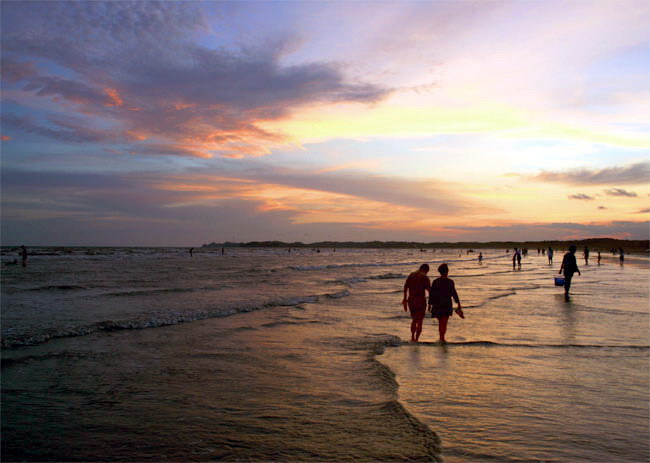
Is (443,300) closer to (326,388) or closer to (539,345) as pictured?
(539,345)

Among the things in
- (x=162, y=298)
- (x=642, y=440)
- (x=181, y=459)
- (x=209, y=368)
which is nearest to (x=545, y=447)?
(x=642, y=440)

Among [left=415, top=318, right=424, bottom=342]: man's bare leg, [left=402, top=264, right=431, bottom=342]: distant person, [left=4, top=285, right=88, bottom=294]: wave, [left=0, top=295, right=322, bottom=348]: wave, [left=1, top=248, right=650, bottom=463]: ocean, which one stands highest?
→ [left=402, top=264, right=431, bottom=342]: distant person

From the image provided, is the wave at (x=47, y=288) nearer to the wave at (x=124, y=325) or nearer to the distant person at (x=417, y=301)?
the wave at (x=124, y=325)

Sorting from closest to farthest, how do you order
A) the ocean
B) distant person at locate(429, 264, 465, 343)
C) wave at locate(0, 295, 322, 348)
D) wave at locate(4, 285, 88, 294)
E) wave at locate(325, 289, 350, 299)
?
the ocean → distant person at locate(429, 264, 465, 343) → wave at locate(0, 295, 322, 348) → wave at locate(325, 289, 350, 299) → wave at locate(4, 285, 88, 294)

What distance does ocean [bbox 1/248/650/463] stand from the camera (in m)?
4.80

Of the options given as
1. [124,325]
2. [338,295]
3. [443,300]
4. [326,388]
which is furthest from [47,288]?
[326,388]

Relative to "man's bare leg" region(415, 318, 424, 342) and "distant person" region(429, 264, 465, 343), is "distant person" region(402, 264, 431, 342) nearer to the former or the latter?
"man's bare leg" region(415, 318, 424, 342)

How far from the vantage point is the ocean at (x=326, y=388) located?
Result: 4.80 metres

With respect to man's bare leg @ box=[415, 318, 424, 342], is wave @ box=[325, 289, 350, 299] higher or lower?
lower

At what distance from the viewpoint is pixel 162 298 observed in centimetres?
1944

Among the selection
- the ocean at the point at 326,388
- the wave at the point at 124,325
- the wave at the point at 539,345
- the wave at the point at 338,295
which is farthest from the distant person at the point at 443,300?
the wave at the point at 338,295

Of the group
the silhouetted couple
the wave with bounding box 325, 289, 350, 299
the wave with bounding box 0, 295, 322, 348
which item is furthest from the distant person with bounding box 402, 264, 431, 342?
the wave with bounding box 325, 289, 350, 299

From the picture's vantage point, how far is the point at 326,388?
22.7ft

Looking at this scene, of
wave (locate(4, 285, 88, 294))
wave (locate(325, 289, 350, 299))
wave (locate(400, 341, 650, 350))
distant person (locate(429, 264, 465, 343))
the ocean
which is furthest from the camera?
wave (locate(4, 285, 88, 294))
